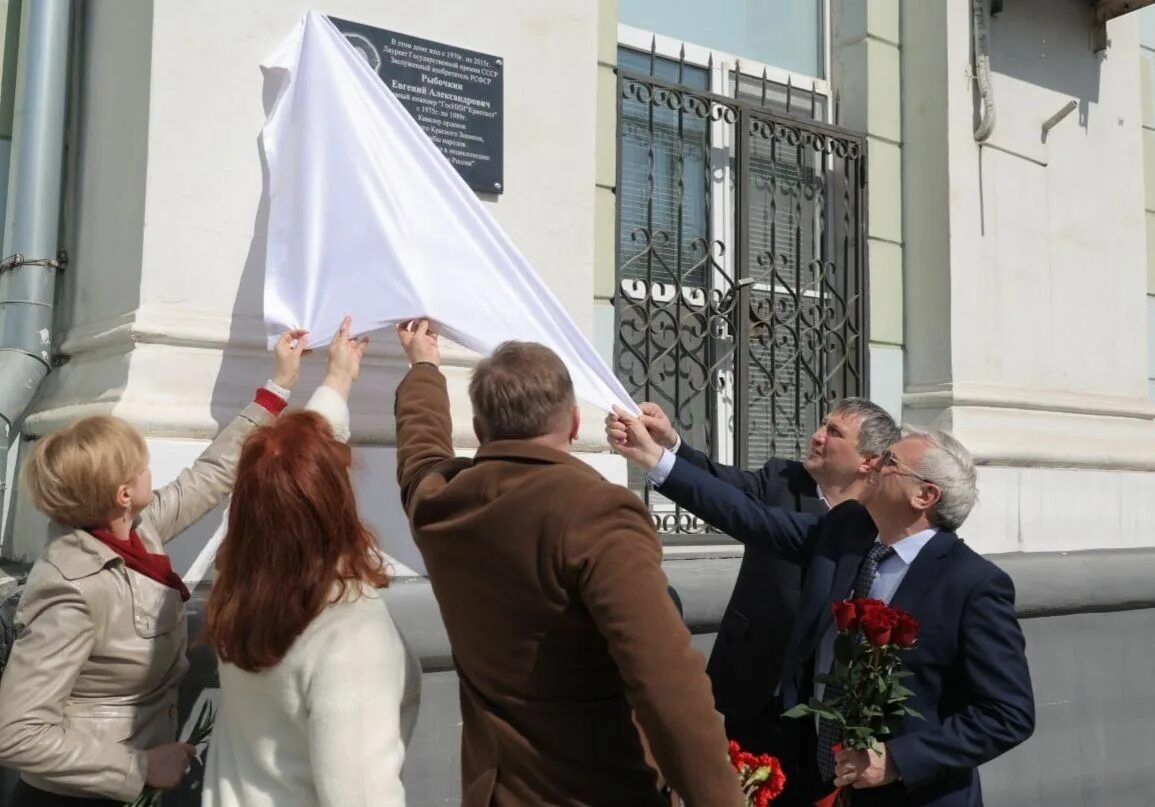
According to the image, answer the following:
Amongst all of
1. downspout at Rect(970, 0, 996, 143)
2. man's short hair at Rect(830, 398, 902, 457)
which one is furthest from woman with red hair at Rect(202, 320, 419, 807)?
downspout at Rect(970, 0, 996, 143)

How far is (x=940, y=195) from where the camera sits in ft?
17.7

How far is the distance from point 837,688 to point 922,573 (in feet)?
1.13

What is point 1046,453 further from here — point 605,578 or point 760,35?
point 605,578

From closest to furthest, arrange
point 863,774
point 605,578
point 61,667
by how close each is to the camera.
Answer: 1. point 605,578
2. point 61,667
3. point 863,774

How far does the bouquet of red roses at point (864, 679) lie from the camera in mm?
2623

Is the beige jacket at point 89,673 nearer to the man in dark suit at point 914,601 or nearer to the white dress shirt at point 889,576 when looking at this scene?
the man in dark suit at point 914,601

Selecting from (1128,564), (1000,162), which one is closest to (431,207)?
(1000,162)

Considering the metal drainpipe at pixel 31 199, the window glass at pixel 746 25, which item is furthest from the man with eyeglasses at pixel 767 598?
the window glass at pixel 746 25

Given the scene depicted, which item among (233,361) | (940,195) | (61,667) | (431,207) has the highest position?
(940,195)

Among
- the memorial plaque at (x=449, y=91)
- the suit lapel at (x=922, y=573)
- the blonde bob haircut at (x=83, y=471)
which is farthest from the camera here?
the memorial plaque at (x=449, y=91)

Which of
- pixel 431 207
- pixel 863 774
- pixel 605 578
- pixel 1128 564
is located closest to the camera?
pixel 605 578

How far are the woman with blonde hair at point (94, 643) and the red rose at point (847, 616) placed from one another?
142 centimetres

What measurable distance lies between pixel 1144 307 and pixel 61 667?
212 inches

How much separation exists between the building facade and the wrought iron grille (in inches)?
0.6
